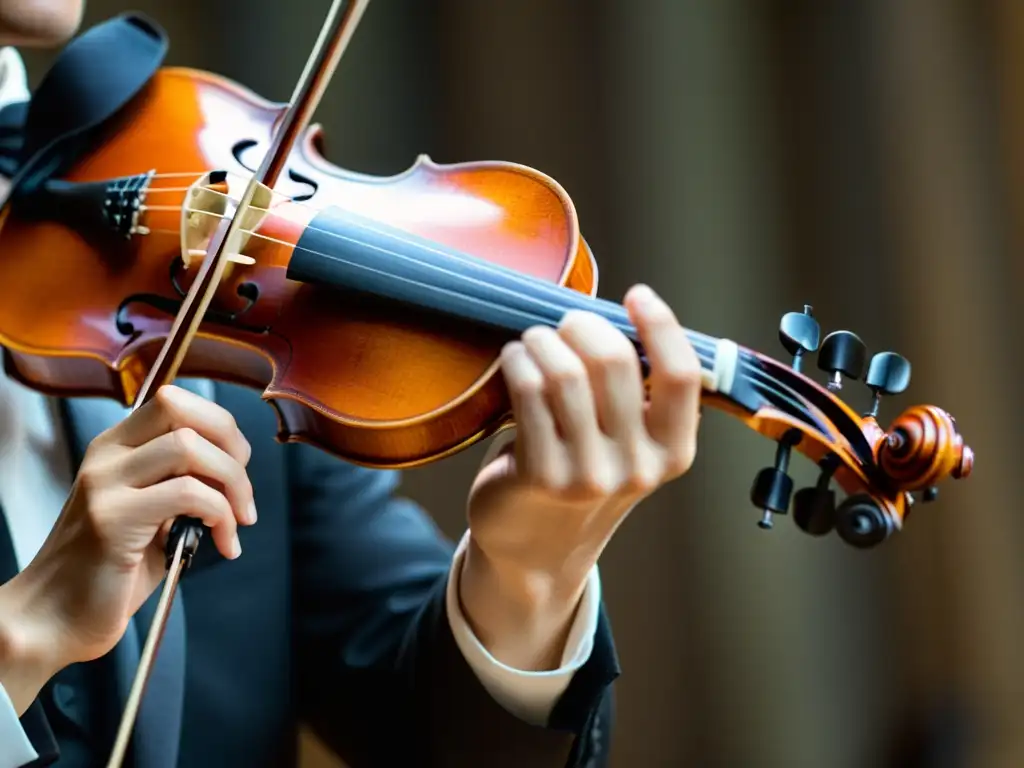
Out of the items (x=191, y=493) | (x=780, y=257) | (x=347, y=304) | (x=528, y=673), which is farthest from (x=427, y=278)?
(x=780, y=257)

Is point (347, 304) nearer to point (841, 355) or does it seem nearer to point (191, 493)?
point (191, 493)

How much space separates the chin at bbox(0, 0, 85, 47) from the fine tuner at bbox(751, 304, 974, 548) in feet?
1.77

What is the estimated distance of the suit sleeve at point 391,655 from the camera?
645 millimetres

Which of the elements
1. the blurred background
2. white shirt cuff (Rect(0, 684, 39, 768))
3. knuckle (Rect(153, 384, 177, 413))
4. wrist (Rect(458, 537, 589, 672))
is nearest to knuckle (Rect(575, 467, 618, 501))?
wrist (Rect(458, 537, 589, 672))

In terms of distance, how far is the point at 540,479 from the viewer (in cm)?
49

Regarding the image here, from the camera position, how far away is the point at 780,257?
1.17m

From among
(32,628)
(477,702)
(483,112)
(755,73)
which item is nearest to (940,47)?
(755,73)

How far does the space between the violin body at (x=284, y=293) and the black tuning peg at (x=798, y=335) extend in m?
0.11

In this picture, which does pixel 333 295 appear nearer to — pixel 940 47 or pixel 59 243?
pixel 59 243

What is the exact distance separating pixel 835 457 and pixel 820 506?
0.09ft

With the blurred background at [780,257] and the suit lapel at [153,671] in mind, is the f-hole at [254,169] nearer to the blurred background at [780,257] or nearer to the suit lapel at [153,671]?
the suit lapel at [153,671]

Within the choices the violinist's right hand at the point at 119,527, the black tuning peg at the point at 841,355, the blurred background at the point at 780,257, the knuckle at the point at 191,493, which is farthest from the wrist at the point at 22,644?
the blurred background at the point at 780,257

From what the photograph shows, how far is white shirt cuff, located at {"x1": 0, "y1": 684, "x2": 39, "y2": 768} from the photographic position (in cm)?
53

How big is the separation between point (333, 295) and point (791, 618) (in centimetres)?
80
